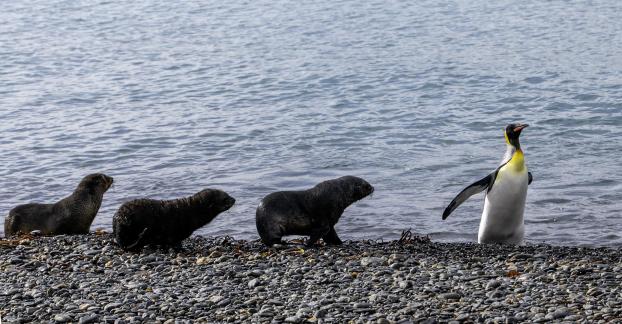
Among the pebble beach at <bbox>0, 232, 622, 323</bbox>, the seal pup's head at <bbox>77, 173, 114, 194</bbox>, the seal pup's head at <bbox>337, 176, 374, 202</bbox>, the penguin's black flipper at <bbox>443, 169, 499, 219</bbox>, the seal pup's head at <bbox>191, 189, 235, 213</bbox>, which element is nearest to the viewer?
the pebble beach at <bbox>0, 232, 622, 323</bbox>

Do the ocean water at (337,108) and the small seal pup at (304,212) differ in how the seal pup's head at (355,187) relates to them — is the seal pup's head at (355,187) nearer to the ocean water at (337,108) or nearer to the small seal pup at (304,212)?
the small seal pup at (304,212)

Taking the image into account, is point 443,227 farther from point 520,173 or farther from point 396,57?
point 396,57

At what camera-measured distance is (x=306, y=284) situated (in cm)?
800

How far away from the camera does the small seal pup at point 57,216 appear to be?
10781mm

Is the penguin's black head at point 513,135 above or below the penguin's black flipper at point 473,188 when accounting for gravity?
above

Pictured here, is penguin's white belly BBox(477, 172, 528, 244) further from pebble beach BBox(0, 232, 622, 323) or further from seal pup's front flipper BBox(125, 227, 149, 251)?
seal pup's front flipper BBox(125, 227, 149, 251)

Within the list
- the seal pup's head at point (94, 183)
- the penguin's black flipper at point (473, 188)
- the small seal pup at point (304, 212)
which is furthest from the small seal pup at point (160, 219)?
the penguin's black flipper at point (473, 188)

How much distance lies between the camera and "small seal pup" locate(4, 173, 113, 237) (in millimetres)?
10781

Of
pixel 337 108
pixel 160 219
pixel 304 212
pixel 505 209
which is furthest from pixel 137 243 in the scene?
pixel 337 108

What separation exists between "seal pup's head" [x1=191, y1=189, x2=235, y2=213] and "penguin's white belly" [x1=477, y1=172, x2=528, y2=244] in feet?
8.90

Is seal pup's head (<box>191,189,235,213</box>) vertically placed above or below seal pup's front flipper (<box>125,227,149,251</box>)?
above

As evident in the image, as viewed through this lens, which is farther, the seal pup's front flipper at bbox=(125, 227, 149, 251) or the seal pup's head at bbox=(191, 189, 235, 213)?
the seal pup's head at bbox=(191, 189, 235, 213)

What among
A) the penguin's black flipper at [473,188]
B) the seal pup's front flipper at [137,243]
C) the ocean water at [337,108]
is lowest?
the ocean water at [337,108]

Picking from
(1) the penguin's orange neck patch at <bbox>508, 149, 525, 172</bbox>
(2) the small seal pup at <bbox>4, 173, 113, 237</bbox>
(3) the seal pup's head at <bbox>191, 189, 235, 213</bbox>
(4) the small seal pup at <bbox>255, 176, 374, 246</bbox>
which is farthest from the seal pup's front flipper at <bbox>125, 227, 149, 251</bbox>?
(1) the penguin's orange neck patch at <bbox>508, 149, 525, 172</bbox>
